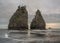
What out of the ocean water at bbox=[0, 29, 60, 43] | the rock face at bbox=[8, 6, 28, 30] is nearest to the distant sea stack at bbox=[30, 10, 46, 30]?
the rock face at bbox=[8, 6, 28, 30]

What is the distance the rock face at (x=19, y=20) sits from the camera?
10.6 m

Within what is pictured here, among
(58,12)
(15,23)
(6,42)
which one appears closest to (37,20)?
(15,23)

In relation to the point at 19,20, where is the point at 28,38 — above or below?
below

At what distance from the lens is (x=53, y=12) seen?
13.1m

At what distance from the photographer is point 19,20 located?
1066 centimetres

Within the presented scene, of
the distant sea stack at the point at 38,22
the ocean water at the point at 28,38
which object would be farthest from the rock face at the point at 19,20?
the ocean water at the point at 28,38

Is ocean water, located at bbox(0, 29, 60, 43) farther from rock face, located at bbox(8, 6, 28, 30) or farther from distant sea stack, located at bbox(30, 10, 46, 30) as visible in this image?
distant sea stack, located at bbox(30, 10, 46, 30)

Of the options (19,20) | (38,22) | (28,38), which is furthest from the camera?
(38,22)

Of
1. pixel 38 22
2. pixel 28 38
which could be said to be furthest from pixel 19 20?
pixel 28 38

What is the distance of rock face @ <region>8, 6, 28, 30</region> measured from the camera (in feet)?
34.8

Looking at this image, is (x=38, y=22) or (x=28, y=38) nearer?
(x=28, y=38)

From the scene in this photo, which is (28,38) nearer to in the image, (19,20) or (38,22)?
(19,20)

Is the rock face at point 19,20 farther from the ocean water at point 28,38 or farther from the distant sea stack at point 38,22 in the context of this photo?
the ocean water at point 28,38

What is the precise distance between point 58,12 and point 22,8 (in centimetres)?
276
